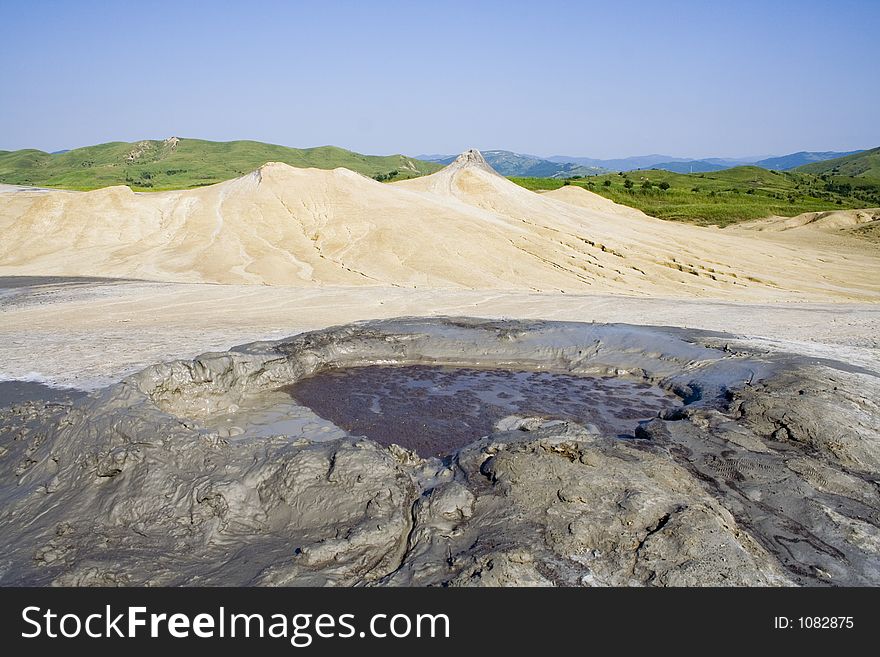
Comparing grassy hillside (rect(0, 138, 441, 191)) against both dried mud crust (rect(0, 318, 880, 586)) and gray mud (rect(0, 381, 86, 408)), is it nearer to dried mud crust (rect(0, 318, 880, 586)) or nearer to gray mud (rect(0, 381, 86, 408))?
gray mud (rect(0, 381, 86, 408))

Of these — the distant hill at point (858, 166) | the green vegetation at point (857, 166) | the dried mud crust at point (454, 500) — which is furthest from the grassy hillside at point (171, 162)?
the distant hill at point (858, 166)

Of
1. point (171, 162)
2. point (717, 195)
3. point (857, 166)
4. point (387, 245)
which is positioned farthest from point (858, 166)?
point (387, 245)

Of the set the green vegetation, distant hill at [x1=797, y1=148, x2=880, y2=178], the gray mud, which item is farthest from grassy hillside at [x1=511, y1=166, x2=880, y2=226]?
distant hill at [x1=797, y1=148, x2=880, y2=178]

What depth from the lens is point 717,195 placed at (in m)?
45.5

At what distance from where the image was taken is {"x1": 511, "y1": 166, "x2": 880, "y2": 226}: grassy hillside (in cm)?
3888

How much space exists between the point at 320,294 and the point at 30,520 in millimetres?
10163

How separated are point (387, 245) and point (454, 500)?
14.7m

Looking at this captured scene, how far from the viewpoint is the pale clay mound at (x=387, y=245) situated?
17.4 m

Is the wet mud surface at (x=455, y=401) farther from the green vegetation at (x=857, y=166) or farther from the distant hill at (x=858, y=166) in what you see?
the distant hill at (x=858, y=166)

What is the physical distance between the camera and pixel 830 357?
28.9ft

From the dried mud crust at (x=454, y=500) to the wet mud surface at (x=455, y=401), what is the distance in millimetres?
646

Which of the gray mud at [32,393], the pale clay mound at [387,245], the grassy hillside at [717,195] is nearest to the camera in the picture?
the gray mud at [32,393]

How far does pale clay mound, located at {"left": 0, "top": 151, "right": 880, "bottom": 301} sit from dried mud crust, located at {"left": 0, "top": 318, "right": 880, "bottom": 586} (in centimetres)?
1037

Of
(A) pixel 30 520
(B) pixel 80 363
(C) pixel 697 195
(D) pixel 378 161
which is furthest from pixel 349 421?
(D) pixel 378 161
